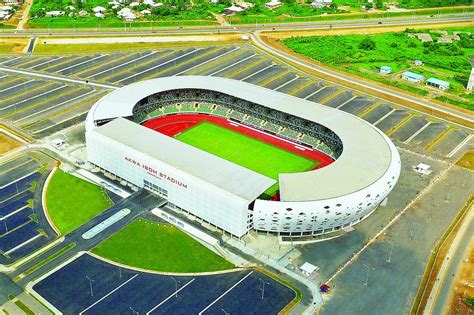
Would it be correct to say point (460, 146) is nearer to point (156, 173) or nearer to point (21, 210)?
point (156, 173)

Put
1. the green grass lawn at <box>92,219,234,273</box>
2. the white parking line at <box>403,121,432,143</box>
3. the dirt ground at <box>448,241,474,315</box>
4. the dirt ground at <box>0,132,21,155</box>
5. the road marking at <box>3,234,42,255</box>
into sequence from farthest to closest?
the white parking line at <box>403,121,432,143</box> → the dirt ground at <box>0,132,21,155</box> → the road marking at <box>3,234,42,255</box> → the green grass lawn at <box>92,219,234,273</box> → the dirt ground at <box>448,241,474,315</box>

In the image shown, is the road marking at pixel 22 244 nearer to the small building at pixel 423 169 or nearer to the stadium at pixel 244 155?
the stadium at pixel 244 155

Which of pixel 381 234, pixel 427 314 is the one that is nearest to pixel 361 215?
pixel 381 234

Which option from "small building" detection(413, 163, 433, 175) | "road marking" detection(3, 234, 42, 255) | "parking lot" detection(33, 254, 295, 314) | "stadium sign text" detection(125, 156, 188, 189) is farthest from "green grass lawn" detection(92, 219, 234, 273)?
"small building" detection(413, 163, 433, 175)

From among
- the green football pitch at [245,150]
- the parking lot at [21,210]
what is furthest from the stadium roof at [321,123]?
the parking lot at [21,210]

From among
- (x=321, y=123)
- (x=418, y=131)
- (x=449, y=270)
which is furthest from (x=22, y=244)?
(x=418, y=131)

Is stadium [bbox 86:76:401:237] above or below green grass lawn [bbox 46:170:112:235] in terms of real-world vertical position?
above

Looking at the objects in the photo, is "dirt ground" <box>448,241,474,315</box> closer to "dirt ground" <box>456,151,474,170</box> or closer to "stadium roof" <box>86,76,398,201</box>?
"stadium roof" <box>86,76,398,201</box>
